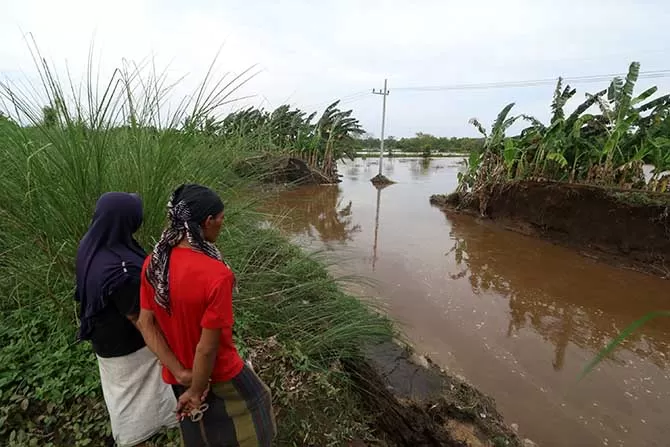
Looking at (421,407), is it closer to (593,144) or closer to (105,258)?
(105,258)

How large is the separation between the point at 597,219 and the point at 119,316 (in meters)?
9.14

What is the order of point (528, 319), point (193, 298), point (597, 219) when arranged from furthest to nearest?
point (597, 219) < point (528, 319) < point (193, 298)

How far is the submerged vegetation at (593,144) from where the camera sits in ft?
25.5

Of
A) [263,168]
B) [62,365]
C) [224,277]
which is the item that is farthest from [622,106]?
[62,365]

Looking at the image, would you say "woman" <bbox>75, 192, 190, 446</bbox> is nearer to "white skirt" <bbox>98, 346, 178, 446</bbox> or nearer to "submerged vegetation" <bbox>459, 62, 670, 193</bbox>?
"white skirt" <bbox>98, 346, 178, 446</bbox>

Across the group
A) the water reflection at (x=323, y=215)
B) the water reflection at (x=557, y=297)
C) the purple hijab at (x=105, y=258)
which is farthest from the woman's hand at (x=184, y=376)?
the water reflection at (x=557, y=297)

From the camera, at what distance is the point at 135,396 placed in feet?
5.17

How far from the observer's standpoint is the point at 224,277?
3.99 feet

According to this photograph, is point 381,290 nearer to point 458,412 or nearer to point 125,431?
point 458,412

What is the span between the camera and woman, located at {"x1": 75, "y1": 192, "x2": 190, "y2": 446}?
1387mm

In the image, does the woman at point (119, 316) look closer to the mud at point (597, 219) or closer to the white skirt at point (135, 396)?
the white skirt at point (135, 396)

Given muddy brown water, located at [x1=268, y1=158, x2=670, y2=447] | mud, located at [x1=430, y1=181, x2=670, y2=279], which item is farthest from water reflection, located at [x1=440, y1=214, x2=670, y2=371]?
mud, located at [x1=430, y1=181, x2=670, y2=279]

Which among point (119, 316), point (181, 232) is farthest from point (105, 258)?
point (181, 232)

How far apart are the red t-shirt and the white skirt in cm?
35
